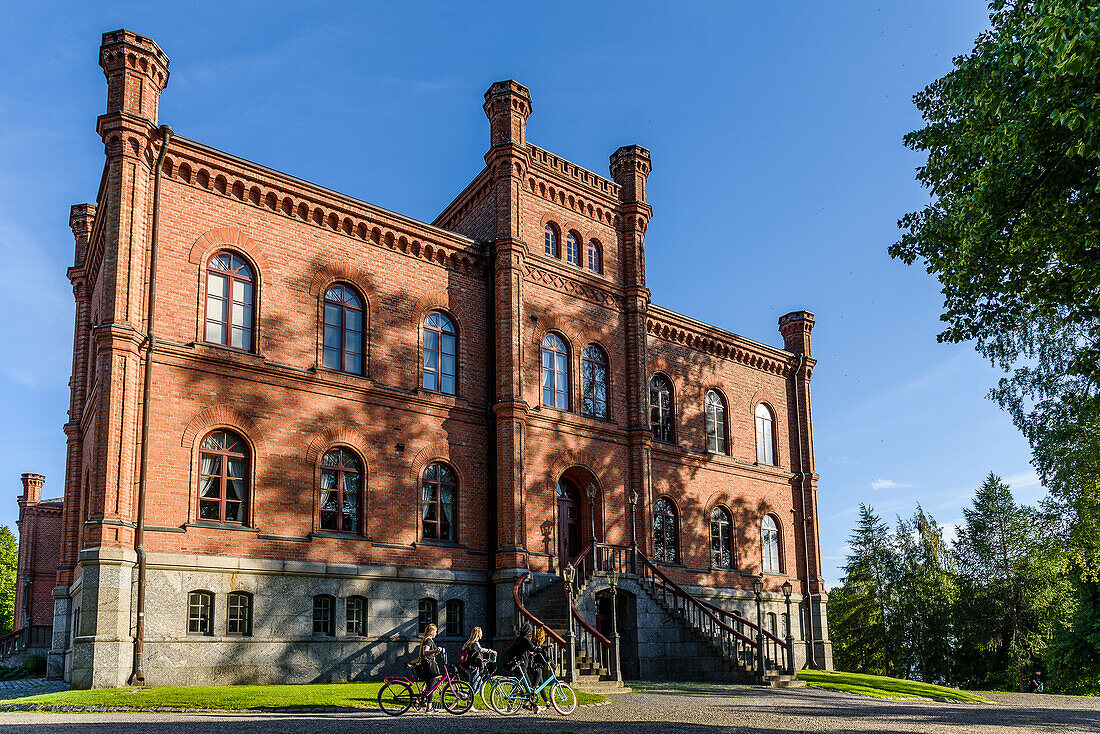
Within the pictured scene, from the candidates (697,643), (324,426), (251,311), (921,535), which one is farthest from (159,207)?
(921,535)

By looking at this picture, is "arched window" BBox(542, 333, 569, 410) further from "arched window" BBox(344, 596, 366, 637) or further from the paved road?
the paved road

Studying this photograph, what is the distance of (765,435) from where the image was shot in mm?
36062

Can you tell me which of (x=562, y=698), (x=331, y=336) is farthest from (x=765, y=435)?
Result: (x=562, y=698)

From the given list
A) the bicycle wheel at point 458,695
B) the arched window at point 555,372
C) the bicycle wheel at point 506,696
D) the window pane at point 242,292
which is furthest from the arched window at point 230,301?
the bicycle wheel at point 506,696

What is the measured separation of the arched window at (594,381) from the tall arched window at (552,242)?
312 cm

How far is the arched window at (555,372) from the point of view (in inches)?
1086

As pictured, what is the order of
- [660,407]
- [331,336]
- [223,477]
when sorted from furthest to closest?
[660,407] → [331,336] → [223,477]

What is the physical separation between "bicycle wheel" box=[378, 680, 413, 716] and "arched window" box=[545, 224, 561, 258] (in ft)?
51.3

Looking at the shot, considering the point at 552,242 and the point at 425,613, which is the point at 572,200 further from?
the point at 425,613

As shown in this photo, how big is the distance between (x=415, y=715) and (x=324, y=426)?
908cm

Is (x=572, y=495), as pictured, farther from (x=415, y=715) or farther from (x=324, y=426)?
(x=415, y=715)

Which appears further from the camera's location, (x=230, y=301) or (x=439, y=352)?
(x=439, y=352)

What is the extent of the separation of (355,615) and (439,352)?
24.5 ft

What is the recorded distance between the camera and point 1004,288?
17281mm
